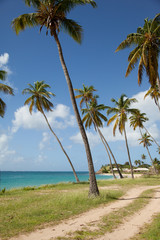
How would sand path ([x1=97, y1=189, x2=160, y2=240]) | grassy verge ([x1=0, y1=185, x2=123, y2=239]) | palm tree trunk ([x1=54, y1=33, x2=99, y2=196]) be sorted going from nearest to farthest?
sand path ([x1=97, y1=189, x2=160, y2=240]) < grassy verge ([x1=0, y1=185, x2=123, y2=239]) < palm tree trunk ([x1=54, y1=33, x2=99, y2=196])

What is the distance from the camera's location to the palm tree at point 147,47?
38.1 feet

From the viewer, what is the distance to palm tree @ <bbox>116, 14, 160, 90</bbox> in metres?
11.6

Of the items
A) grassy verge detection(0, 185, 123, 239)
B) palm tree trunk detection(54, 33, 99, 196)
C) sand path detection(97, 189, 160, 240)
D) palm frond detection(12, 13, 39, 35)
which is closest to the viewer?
sand path detection(97, 189, 160, 240)

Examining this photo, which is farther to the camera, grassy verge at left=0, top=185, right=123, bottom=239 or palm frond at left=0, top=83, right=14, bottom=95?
palm frond at left=0, top=83, right=14, bottom=95

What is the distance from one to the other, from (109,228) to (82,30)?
12.2 meters

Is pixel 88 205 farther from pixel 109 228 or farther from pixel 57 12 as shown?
pixel 57 12

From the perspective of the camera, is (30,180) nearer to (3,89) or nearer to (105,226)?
(3,89)

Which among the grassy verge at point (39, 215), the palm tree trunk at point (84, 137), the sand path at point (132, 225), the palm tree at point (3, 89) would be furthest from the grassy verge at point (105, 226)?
the palm tree at point (3, 89)

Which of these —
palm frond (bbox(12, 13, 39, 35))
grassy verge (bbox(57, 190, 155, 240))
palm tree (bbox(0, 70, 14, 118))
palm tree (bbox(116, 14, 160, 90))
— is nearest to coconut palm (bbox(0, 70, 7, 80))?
palm tree (bbox(0, 70, 14, 118))

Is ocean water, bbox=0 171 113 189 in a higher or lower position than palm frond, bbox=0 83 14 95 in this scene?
lower

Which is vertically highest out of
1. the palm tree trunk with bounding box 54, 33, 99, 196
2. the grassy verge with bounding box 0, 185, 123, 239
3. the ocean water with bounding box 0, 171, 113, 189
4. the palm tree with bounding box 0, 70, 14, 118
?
the palm tree with bounding box 0, 70, 14, 118

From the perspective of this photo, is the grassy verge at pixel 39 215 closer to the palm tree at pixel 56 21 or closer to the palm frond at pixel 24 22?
the palm tree at pixel 56 21

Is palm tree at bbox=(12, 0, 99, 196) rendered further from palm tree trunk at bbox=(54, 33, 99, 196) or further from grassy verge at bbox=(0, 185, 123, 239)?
grassy verge at bbox=(0, 185, 123, 239)

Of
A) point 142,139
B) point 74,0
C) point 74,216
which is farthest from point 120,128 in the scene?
point 142,139
